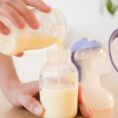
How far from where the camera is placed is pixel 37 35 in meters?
0.63

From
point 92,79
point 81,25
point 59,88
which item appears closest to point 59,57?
point 59,88

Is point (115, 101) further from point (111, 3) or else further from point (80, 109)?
point (111, 3)

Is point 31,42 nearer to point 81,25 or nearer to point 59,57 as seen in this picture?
point 59,57

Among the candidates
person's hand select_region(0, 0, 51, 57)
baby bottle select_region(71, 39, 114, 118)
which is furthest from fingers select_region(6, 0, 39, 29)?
baby bottle select_region(71, 39, 114, 118)

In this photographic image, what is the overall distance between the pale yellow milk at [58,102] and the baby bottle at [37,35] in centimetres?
11

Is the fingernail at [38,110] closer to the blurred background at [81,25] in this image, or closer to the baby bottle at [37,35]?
the baby bottle at [37,35]

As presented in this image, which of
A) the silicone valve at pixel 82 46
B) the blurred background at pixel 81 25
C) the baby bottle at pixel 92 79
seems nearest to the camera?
the baby bottle at pixel 92 79

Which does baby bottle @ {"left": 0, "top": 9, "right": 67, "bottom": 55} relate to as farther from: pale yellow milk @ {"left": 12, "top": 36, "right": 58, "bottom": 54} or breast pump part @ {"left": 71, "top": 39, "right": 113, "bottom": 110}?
breast pump part @ {"left": 71, "top": 39, "right": 113, "bottom": 110}

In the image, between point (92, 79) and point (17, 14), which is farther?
point (92, 79)

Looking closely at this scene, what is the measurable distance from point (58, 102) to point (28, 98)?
3.7 inches

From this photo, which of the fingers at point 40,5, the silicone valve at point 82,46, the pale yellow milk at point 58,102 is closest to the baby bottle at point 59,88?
the pale yellow milk at point 58,102

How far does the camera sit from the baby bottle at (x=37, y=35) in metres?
0.61

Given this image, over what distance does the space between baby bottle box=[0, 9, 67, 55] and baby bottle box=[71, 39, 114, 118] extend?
0.22m

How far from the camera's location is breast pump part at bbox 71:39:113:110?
753 mm
